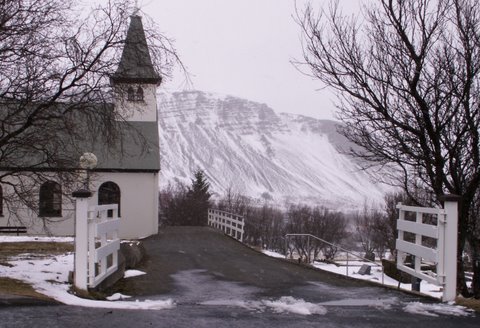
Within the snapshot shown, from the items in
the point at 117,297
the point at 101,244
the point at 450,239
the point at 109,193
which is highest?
the point at 450,239

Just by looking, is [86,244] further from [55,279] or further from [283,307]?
[283,307]

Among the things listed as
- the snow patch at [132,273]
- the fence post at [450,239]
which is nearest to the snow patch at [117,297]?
the snow patch at [132,273]

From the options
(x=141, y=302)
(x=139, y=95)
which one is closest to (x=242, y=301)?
(x=141, y=302)

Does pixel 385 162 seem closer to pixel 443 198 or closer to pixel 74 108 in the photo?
pixel 443 198

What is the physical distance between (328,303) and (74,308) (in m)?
3.64

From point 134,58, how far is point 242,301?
16.3 ft

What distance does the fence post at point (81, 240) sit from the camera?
27.6 ft

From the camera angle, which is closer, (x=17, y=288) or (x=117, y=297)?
(x=17, y=288)

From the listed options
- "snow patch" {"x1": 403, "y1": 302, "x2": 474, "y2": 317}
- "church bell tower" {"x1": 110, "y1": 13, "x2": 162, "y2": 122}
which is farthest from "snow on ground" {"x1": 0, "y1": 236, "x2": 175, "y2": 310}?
"church bell tower" {"x1": 110, "y1": 13, "x2": 162, "y2": 122}

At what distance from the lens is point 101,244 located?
31.2 feet

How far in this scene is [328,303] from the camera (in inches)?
345

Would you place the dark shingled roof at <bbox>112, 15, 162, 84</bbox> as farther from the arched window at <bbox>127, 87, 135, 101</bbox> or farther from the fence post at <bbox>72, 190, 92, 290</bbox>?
the fence post at <bbox>72, 190, 92, 290</bbox>

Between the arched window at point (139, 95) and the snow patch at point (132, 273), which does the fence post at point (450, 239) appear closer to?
the snow patch at point (132, 273)

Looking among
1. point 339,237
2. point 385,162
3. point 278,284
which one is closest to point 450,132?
point 385,162
